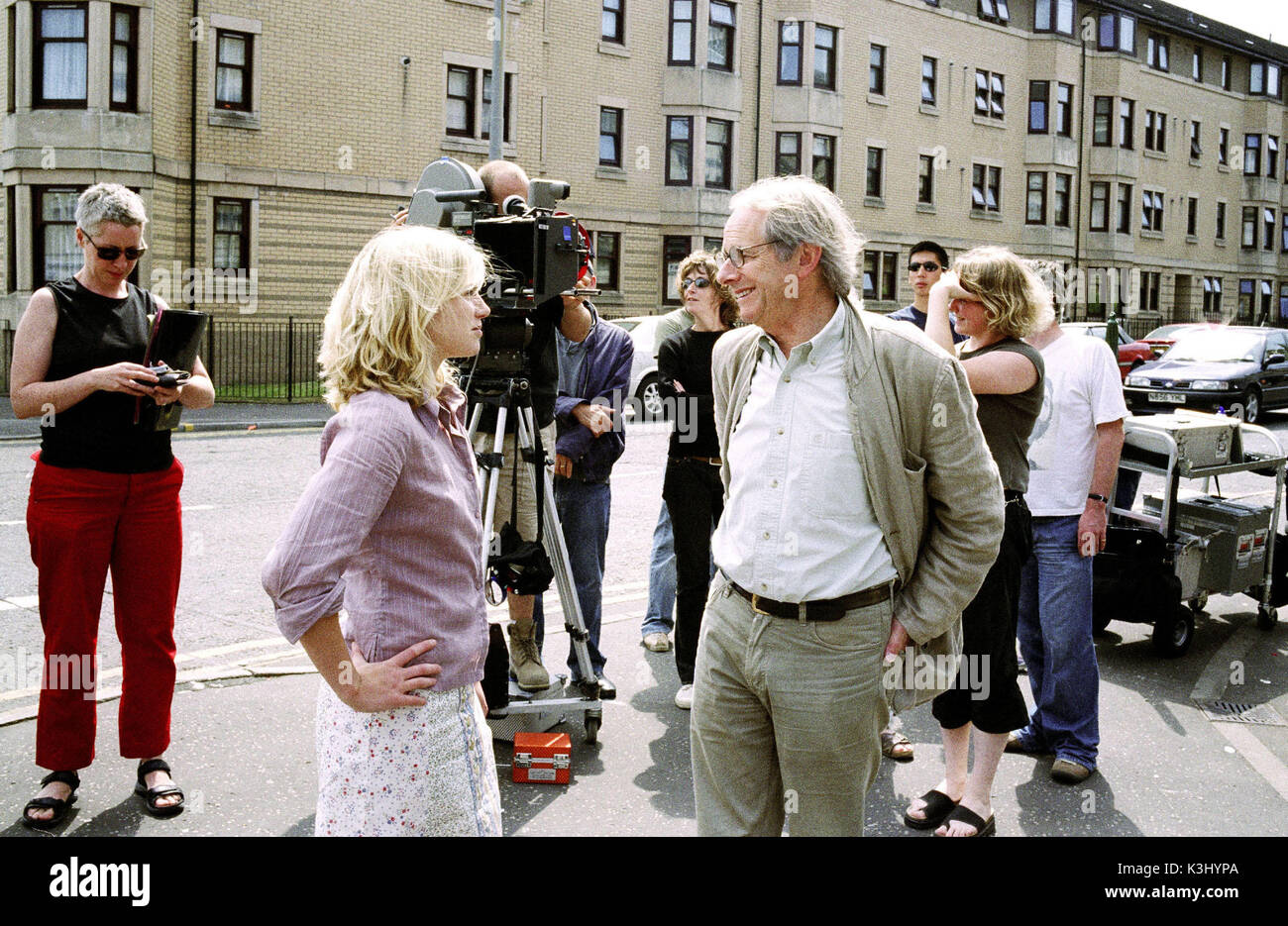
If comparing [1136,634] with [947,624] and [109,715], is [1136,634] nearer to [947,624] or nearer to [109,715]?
[947,624]

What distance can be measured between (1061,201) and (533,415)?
4277 cm

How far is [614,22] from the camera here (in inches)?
1232

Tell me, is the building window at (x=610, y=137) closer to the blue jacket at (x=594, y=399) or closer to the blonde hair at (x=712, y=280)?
the blue jacket at (x=594, y=399)

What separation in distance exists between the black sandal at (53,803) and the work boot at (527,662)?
1.87m

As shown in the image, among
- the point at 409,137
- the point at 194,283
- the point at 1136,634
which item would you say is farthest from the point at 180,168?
the point at 1136,634

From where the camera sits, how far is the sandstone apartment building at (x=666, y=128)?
2288cm

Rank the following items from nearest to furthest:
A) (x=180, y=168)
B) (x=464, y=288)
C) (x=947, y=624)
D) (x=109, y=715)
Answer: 1. (x=464, y=288)
2. (x=947, y=624)
3. (x=109, y=715)
4. (x=180, y=168)

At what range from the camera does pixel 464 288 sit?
8.62 feet

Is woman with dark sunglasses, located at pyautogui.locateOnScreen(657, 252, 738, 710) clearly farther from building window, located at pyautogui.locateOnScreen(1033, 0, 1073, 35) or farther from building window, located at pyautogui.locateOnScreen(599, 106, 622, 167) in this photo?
building window, located at pyautogui.locateOnScreen(1033, 0, 1073, 35)

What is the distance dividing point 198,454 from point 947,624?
12.8 m

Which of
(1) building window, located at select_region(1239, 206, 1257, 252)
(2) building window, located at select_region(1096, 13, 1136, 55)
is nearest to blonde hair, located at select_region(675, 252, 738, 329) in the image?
(2) building window, located at select_region(1096, 13, 1136, 55)

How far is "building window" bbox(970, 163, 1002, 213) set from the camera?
135 feet

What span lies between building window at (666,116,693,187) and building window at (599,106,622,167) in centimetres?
164

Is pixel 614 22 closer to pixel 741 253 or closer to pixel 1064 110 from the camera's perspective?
pixel 1064 110
